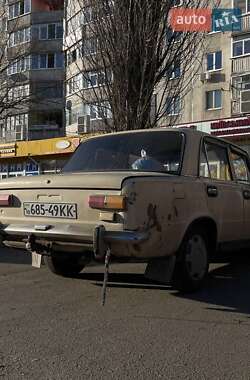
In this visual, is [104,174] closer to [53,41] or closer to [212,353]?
[212,353]

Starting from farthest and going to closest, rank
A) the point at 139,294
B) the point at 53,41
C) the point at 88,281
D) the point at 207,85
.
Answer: the point at 53,41 < the point at 207,85 < the point at 88,281 < the point at 139,294

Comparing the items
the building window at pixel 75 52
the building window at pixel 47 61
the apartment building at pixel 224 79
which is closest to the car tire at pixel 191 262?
the building window at pixel 75 52

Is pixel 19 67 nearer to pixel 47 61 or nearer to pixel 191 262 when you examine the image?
pixel 47 61

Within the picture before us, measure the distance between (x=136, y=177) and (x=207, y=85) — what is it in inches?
1136

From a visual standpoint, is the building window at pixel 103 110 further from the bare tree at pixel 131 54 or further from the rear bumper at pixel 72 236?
the rear bumper at pixel 72 236

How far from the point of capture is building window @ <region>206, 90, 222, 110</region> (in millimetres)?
33034

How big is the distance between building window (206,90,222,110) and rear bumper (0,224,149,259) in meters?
28.0

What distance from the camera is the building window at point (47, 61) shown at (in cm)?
4708

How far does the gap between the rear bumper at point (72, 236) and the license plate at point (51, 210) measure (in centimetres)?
12

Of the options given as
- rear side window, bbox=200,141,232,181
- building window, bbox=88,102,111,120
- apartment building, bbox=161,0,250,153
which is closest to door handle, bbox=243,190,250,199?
rear side window, bbox=200,141,232,181

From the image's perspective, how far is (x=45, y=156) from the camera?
34.3m

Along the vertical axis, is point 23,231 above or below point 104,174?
below

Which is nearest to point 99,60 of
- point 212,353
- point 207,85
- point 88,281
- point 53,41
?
point 88,281

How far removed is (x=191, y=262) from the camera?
6.32 m
